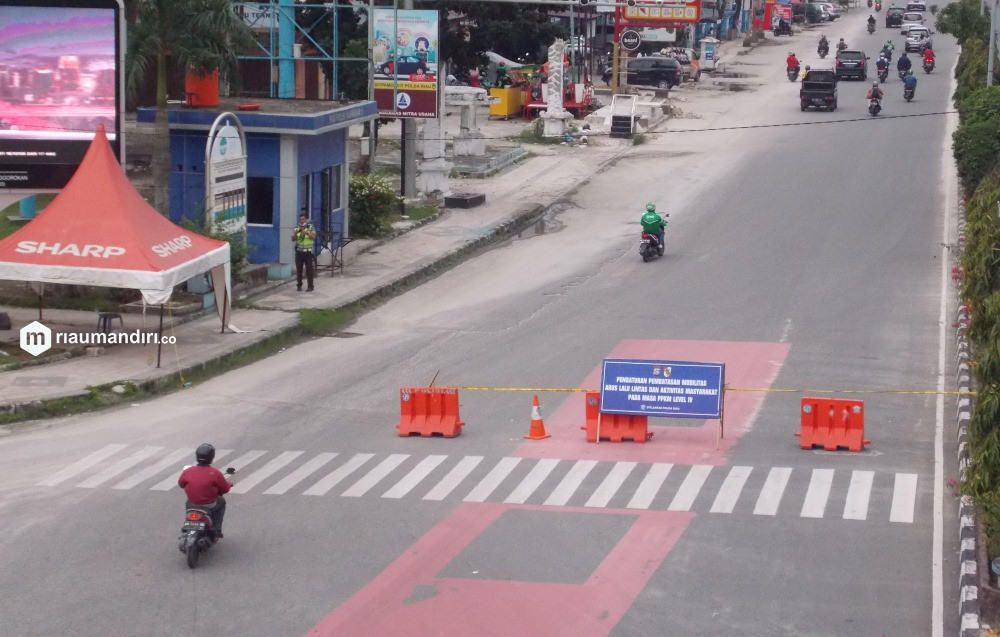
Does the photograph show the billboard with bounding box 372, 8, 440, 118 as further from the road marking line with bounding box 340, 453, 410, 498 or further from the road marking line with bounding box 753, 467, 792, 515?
the road marking line with bounding box 753, 467, 792, 515

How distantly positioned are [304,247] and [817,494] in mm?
14173

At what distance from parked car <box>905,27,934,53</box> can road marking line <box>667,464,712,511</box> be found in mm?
66455

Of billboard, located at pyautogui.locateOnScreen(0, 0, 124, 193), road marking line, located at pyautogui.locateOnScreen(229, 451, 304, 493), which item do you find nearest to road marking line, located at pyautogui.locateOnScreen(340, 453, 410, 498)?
road marking line, located at pyautogui.locateOnScreen(229, 451, 304, 493)

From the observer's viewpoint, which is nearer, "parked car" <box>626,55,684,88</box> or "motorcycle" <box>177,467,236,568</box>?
"motorcycle" <box>177,467,236,568</box>

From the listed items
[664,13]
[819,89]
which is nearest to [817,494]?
[819,89]

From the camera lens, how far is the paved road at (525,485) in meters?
12.4

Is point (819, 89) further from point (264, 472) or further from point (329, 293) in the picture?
point (264, 472)

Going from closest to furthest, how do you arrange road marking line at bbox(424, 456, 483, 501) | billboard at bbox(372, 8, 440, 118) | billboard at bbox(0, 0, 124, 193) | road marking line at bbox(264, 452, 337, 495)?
road marking line at bbox(424, 456, 483, 501)
road marking line at bbox(264, 452, 337, 495)
billboard at bbox(0, 0, 124, 193)
billboard at bbox(372, 8, 440, 118)

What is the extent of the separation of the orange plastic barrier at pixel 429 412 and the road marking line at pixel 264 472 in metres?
1.61

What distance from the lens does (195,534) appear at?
1317 centimetres

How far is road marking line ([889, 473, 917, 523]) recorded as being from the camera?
14.8m

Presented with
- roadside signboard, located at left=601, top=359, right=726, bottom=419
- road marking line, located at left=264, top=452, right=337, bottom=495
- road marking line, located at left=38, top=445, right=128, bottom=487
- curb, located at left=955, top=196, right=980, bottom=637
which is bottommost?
road marking line, located at left=38, top=445, right=128, bottom=487

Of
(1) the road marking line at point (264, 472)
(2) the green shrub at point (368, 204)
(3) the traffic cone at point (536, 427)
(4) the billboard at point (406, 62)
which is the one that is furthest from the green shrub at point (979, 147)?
(1) the road marking line at point (264, 472)

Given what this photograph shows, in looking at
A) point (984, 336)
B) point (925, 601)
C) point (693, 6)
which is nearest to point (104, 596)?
point (925, 601)
